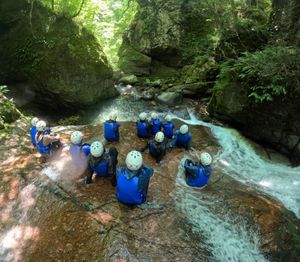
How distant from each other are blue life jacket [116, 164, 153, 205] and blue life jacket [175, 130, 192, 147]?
3035mm

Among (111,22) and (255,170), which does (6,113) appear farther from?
(111,22)

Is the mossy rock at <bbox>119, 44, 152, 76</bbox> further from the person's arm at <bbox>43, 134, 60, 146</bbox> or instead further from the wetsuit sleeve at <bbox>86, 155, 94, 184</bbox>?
the wetsuit sleeve at <bbox>86, 155, 94, 184</bbox>

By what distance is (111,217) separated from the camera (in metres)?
5.86

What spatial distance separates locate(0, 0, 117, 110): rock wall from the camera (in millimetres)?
11867

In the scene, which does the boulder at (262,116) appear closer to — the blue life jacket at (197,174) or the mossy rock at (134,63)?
the blue life jacket at (197,174)

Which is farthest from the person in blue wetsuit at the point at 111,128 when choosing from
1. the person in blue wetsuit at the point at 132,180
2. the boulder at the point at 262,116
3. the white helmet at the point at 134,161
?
the boulder at the point at 262,116

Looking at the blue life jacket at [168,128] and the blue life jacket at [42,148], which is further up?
the blue life jacket at [42,148]

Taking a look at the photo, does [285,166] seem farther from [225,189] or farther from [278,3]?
[278,3]

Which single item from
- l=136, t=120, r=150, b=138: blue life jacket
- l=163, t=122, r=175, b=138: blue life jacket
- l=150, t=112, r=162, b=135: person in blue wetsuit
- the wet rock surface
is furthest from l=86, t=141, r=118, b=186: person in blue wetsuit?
l=163, t=122, r=175, b=138: blue life jacket

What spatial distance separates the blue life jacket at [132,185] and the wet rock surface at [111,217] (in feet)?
0.68

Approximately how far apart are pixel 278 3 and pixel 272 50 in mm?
2868

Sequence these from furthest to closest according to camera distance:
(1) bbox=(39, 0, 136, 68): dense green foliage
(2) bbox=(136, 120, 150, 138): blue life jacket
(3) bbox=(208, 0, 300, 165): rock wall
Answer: (1) bbox=(39, 0, 136, 68): dense green foliage, (2) bbox=(136, 120, 150, 138): blue life jacket, (3) bbox=(208, 0, 300, 165): rock wall

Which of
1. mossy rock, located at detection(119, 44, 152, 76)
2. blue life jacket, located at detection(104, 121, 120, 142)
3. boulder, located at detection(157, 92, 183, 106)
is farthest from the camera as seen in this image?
mossy rock, located at detection(119, 44, 152, 76)

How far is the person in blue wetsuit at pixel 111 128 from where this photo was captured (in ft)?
29.9
